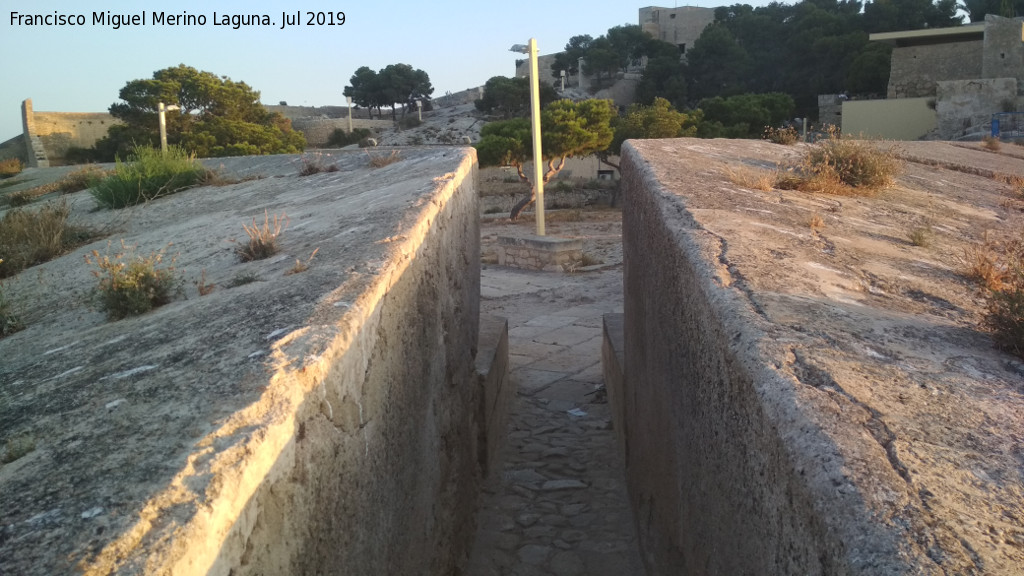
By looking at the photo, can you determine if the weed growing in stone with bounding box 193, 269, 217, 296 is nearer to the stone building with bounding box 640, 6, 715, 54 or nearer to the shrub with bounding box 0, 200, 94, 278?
the shrub with bounding box 0, 200, 94, 278

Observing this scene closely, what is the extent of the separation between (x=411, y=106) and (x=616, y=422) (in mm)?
48688

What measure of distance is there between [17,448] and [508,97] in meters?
41.5

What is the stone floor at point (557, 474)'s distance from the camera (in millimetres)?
3939

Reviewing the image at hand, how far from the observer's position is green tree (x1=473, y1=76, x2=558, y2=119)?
4159 cm

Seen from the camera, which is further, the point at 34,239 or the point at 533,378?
the point at 533,378

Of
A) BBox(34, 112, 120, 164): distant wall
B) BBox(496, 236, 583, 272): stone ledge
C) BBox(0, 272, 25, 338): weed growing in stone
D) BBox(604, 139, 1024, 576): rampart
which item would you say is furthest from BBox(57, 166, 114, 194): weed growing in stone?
BBox(34, 112, 120, 164): distant wall

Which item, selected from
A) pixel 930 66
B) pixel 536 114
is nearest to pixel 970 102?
pixel 930 66

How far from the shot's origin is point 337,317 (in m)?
1.96

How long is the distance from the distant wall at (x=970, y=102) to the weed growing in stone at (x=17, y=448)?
80.2ft

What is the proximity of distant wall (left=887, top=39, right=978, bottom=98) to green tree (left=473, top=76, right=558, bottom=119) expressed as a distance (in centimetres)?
1825

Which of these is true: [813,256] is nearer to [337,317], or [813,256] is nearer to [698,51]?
[337,317]

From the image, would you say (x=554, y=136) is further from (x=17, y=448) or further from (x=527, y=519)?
(x=17, y=448)

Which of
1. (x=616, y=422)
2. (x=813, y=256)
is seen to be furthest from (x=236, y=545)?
(x=616, y=422)

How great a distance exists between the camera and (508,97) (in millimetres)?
41625
